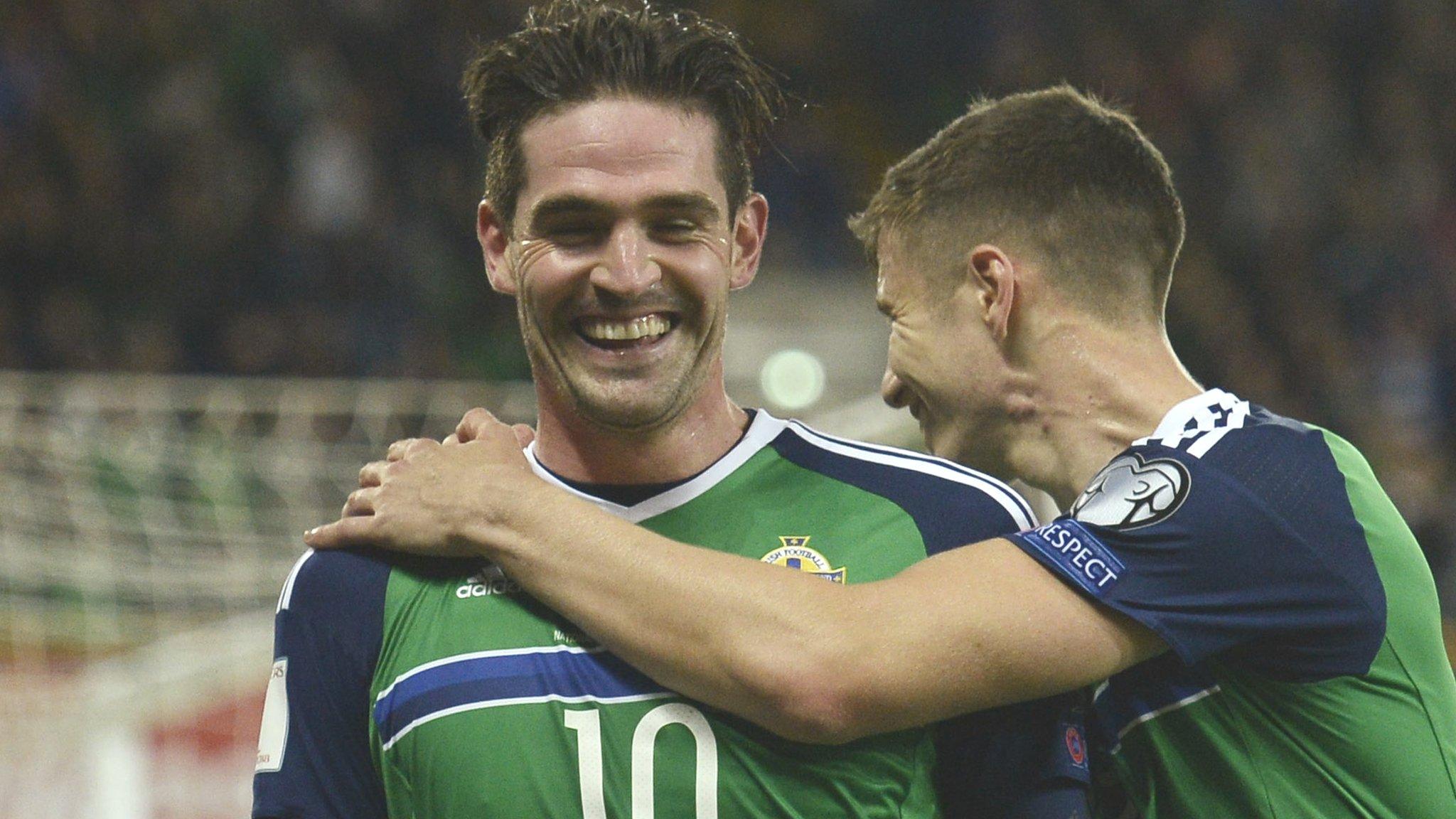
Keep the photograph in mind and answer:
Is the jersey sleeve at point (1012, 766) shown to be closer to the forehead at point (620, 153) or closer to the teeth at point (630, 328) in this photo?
the teeth at point (630, 328)

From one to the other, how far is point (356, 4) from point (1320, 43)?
6.75 m

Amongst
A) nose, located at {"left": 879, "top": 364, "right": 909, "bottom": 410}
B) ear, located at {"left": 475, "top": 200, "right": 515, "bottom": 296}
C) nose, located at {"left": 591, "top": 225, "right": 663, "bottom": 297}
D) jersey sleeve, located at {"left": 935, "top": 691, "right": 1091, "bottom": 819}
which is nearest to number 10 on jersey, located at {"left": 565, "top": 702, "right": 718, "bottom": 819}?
jersey sleeve, located at {"left": 935, "top": 691, "right": 1091, "bottom": 819}

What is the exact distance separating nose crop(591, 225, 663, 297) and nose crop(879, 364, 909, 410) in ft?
2.96

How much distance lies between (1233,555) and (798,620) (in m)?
0.65

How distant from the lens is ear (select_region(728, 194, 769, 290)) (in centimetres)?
271

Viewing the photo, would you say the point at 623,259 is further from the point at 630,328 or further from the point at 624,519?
the point at 624,519

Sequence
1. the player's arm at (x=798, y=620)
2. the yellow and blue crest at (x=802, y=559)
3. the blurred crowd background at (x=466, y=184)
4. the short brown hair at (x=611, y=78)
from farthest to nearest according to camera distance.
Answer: the blurred crowd background at (x=466, y=184) → the short brown hair at (x=611, y=78) → the yellow and blue crest at (x=802, y=559) → the player's arm at (x=798, y=620)

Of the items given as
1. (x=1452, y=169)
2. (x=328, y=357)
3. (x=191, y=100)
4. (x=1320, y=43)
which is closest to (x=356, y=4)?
(x=191, y=100)

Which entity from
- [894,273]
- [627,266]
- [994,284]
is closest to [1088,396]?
[994,284]

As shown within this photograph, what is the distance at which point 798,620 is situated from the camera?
236 cm

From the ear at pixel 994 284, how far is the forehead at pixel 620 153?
0.67 m

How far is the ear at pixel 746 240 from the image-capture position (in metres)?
2.71

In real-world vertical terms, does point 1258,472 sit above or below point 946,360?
below

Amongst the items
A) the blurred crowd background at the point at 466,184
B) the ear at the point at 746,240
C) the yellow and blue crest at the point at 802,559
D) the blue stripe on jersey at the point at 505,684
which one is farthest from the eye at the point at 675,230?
the blurred crowd background at the point at 466,184
